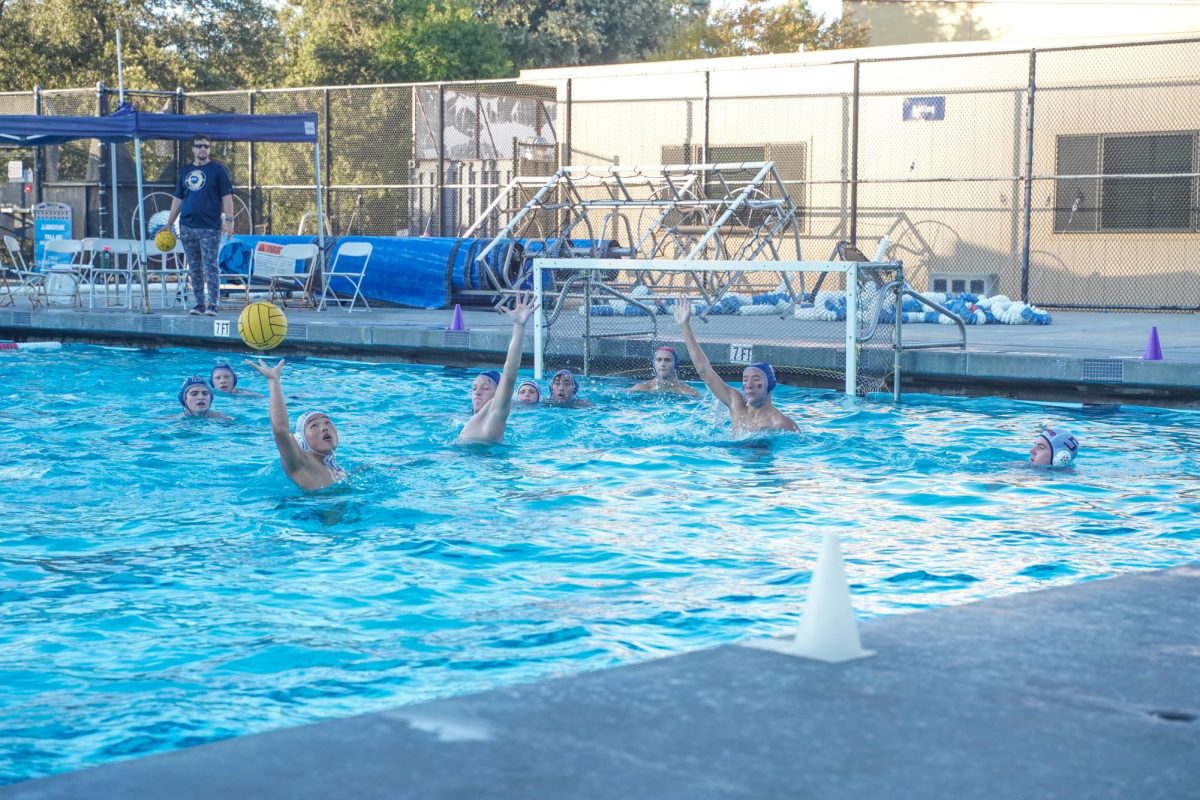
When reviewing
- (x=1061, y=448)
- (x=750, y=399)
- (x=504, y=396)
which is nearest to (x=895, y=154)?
(x=750, y=399)

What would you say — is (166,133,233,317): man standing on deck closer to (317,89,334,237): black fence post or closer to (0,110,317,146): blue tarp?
(0,110,317,146): blue tarp

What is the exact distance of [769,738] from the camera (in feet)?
9.17

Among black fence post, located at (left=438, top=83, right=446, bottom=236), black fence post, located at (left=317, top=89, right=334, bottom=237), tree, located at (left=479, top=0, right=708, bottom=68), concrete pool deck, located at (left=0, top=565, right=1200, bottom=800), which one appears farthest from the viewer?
tree, located at (left=479, top=0, right=708, bottom=68)

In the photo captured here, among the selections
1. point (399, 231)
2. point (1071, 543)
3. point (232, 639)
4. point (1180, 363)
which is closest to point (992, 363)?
point (1180, 363)

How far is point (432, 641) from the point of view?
5320mm

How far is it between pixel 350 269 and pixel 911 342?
30.0 feet

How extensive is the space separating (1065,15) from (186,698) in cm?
2415

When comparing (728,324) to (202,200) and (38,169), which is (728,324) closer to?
(202,200)

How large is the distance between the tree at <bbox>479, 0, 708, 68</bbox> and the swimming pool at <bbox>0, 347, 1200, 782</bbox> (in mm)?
31439

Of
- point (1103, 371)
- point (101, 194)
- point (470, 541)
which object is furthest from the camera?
point (101, 194)

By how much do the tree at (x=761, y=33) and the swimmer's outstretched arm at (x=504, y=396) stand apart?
34609mm

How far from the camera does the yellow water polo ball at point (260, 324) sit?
1109 cm

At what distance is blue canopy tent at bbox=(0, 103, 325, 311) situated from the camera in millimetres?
16578

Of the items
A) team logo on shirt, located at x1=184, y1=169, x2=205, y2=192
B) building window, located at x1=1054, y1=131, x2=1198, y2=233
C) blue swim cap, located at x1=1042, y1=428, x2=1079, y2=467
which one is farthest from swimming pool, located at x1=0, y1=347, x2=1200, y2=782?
building window, located at x1=1054, y1=131, x2=1198, y2=233
